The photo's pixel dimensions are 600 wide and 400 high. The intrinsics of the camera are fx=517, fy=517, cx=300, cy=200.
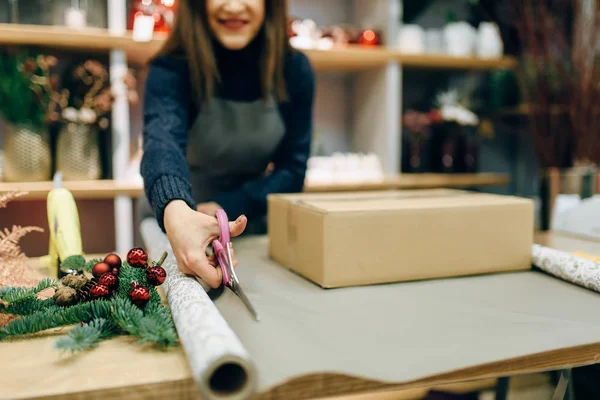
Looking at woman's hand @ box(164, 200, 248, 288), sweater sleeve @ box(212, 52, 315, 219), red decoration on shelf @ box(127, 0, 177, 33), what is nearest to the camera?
woman's hand @ box(164, 200, 248, 288)

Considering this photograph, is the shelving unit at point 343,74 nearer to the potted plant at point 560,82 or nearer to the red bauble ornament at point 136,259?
the potted plant at point 560,82

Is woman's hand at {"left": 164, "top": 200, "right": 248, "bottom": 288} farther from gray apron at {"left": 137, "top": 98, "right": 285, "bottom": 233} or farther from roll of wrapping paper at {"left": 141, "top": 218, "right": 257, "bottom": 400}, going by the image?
gray apron at {"left": 137, "top": 98, "right": 285, "bottom": 233}

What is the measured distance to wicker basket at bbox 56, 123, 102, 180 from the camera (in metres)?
1.89

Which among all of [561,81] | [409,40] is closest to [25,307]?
[409,40]

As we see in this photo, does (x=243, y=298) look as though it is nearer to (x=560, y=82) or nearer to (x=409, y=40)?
(x=409, y=40)

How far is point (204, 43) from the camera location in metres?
1.09

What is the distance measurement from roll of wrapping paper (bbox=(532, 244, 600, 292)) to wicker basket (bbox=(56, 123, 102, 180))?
5.27 ft

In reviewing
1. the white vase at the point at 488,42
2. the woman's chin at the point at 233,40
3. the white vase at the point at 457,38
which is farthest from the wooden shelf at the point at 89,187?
the white vase at the point at 488,42

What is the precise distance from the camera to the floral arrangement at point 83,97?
1.86 m

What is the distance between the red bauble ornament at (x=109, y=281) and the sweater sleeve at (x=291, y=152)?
551 mm

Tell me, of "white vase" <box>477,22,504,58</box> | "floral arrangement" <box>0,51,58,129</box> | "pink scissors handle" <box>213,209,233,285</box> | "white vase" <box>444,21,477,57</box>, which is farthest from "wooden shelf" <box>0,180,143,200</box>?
"white vase" <box>477,22,504,58</box>

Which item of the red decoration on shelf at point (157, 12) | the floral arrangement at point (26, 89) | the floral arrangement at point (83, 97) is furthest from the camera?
the red decoration on shelf at point (157, 12)

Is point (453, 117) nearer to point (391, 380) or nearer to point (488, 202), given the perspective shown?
point (488, 202)

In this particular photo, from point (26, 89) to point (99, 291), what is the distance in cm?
147
